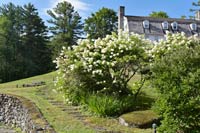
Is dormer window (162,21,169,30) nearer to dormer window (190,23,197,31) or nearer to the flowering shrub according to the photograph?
dormer window (190,23,197,31)

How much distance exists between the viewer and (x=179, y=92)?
6.86 meters

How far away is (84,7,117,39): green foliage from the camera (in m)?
47.6

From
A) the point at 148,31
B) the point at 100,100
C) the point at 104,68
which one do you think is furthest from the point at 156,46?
the point at 148,31

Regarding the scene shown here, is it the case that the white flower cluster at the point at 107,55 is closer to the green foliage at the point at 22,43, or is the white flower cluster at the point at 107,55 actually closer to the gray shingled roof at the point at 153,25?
the gray shingled roof at the point at 153,25

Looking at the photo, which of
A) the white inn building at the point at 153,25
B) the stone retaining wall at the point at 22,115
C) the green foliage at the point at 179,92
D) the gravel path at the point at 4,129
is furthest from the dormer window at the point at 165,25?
the green foliage at the point at 179,92

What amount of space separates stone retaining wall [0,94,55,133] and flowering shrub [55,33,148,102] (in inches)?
64.6

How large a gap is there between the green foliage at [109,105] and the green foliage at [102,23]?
124 feet

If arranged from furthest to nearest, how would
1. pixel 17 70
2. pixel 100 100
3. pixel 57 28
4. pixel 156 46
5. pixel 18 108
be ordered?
pixel 57 28
pixel 17 70
pixel 18 108
pixel 156 46
pixel 100 100

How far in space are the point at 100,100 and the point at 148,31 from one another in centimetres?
2996

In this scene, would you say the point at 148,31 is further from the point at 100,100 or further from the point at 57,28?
the point at 100,100

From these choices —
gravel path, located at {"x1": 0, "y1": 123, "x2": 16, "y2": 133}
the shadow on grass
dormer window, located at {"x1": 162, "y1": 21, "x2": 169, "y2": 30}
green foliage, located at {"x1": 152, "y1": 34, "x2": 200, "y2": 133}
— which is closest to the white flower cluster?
the shadow on grass

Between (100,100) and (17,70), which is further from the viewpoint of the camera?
(17,70)

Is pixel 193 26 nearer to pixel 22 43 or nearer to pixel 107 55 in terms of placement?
pixel 22 43

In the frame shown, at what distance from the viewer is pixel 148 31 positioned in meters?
38.3
